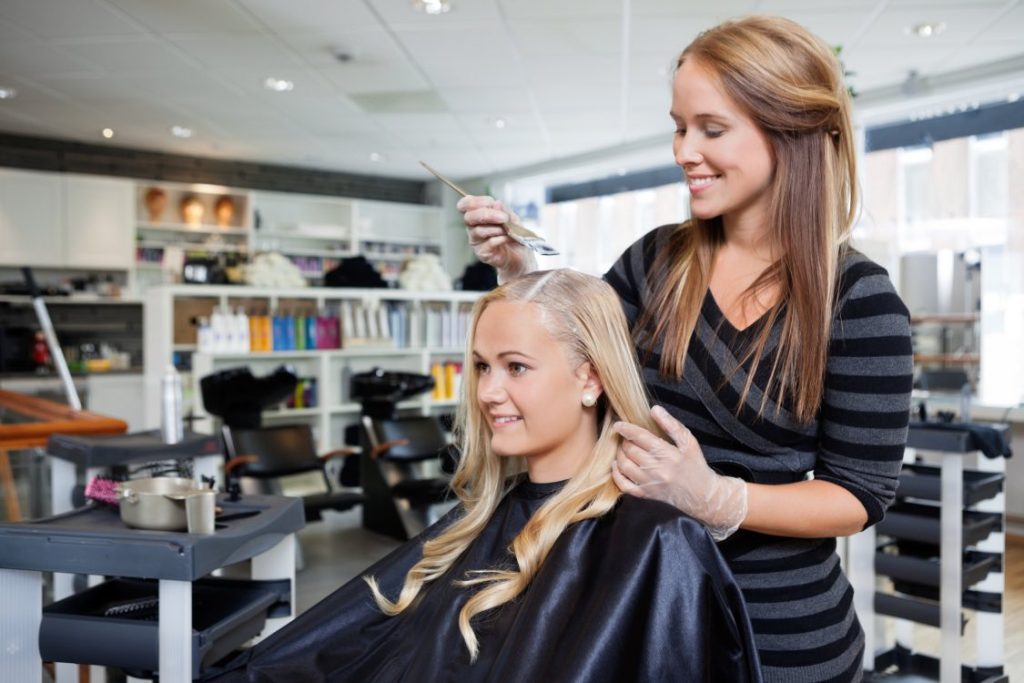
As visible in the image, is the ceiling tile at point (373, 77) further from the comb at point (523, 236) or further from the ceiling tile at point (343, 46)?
the comb at point (523, 236)

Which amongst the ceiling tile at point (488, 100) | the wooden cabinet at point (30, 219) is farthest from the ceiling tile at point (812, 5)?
the wooden cabinet at point (30, 219)

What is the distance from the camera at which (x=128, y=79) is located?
570 centimetres

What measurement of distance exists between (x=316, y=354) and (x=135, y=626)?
366cm

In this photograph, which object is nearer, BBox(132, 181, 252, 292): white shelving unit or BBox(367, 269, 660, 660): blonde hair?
BBox(367, 269, 660, 660): blonde hair

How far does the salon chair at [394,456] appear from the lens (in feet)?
15.7

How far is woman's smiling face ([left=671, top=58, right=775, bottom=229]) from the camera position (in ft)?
3.37

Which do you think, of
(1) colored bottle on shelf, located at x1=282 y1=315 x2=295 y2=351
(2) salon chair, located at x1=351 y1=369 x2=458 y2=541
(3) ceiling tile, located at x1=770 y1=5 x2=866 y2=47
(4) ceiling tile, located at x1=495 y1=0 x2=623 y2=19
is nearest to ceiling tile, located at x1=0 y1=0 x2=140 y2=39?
(1) colored bottle on shelf, located at x1=282 y1=315 x2=295 y2=351

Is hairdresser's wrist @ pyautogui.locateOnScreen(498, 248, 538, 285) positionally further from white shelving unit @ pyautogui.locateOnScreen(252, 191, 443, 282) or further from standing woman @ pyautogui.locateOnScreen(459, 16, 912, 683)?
white shelving unit @ pyautogui.locateOnScreen(252, 191, 443, 282)

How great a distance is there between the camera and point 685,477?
0.98 metres

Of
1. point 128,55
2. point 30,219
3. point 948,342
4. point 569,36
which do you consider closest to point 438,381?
point 569,36

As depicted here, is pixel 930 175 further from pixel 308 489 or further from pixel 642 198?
pixel 308 489

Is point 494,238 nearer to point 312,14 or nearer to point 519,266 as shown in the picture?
point 519,266

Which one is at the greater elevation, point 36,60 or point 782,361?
point 36,60

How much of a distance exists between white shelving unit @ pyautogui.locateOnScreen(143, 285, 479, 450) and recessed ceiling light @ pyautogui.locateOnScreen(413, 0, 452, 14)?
6.09 feet
